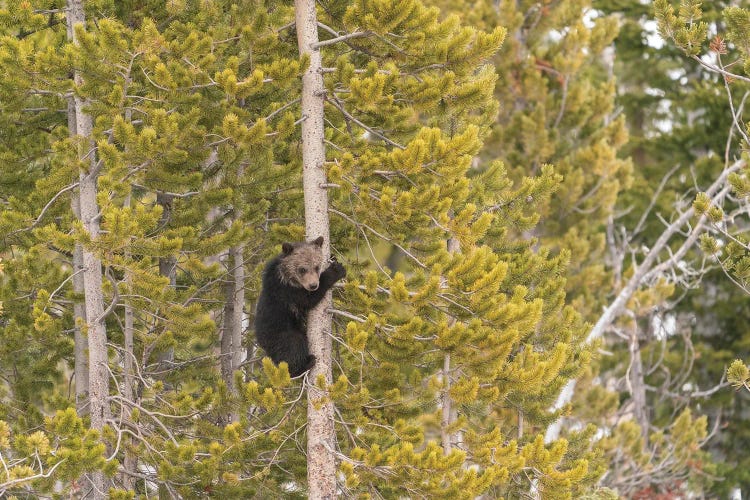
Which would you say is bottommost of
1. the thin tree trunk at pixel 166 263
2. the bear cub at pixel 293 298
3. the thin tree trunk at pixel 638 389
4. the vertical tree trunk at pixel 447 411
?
the thin tree trunk at pixel 638 389

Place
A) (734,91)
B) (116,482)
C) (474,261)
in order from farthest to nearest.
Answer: (734,91)
(116,482)
(474,261)

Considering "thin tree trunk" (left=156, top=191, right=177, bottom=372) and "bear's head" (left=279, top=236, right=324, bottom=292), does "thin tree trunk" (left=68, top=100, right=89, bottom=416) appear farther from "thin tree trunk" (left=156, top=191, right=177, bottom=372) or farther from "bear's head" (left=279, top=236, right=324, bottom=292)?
"bear's head" (left=279, top=236, right=324, bottom=292)

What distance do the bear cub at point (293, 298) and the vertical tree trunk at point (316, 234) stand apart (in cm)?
15

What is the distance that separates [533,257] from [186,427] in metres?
5.02

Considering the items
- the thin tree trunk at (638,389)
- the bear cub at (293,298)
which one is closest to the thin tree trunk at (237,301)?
the bear cub at (293,298)

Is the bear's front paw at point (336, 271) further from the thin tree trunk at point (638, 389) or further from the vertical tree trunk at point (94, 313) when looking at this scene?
the thin tree trunk at point (638, 389)

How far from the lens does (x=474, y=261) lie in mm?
10594

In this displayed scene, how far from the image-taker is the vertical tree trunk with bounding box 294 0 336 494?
10891 millimetres

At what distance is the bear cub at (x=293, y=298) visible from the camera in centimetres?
1057

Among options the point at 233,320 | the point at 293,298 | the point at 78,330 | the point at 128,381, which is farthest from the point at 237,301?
the point at 293,298

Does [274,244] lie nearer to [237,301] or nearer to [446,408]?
[237,301]

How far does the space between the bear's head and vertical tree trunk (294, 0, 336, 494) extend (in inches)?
11.1

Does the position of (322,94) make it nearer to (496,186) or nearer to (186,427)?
(496,186)

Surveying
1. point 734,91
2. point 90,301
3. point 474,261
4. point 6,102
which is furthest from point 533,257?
point 734,91
